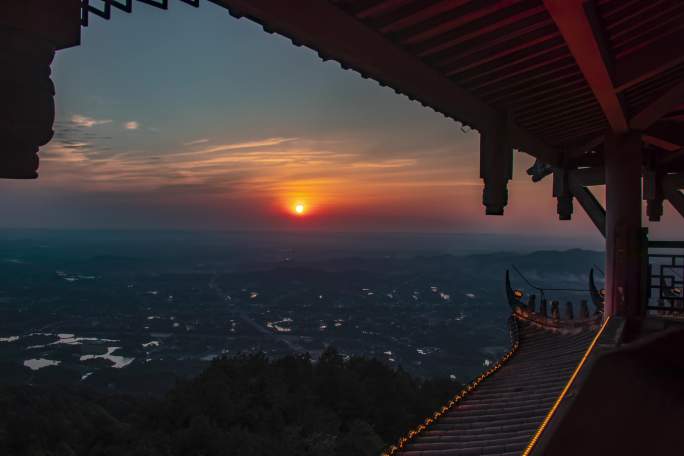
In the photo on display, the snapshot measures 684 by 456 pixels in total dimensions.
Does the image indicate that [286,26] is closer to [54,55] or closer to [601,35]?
[54,55]

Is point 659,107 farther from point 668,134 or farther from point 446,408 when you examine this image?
point 446,408

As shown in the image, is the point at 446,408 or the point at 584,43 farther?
the point at 446,408

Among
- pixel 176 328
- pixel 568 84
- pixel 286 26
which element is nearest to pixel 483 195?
pixel 568 84

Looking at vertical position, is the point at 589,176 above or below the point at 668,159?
below

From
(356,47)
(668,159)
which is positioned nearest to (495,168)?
(356,47)

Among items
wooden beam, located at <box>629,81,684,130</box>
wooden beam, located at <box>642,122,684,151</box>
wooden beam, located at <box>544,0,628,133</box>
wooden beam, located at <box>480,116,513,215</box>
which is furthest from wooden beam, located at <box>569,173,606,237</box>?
wooden beam, located at <box>480,116,513,215</box>

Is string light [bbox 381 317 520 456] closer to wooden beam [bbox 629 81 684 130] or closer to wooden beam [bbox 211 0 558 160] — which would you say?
wooden beam [bbox 211 0 558 160]
